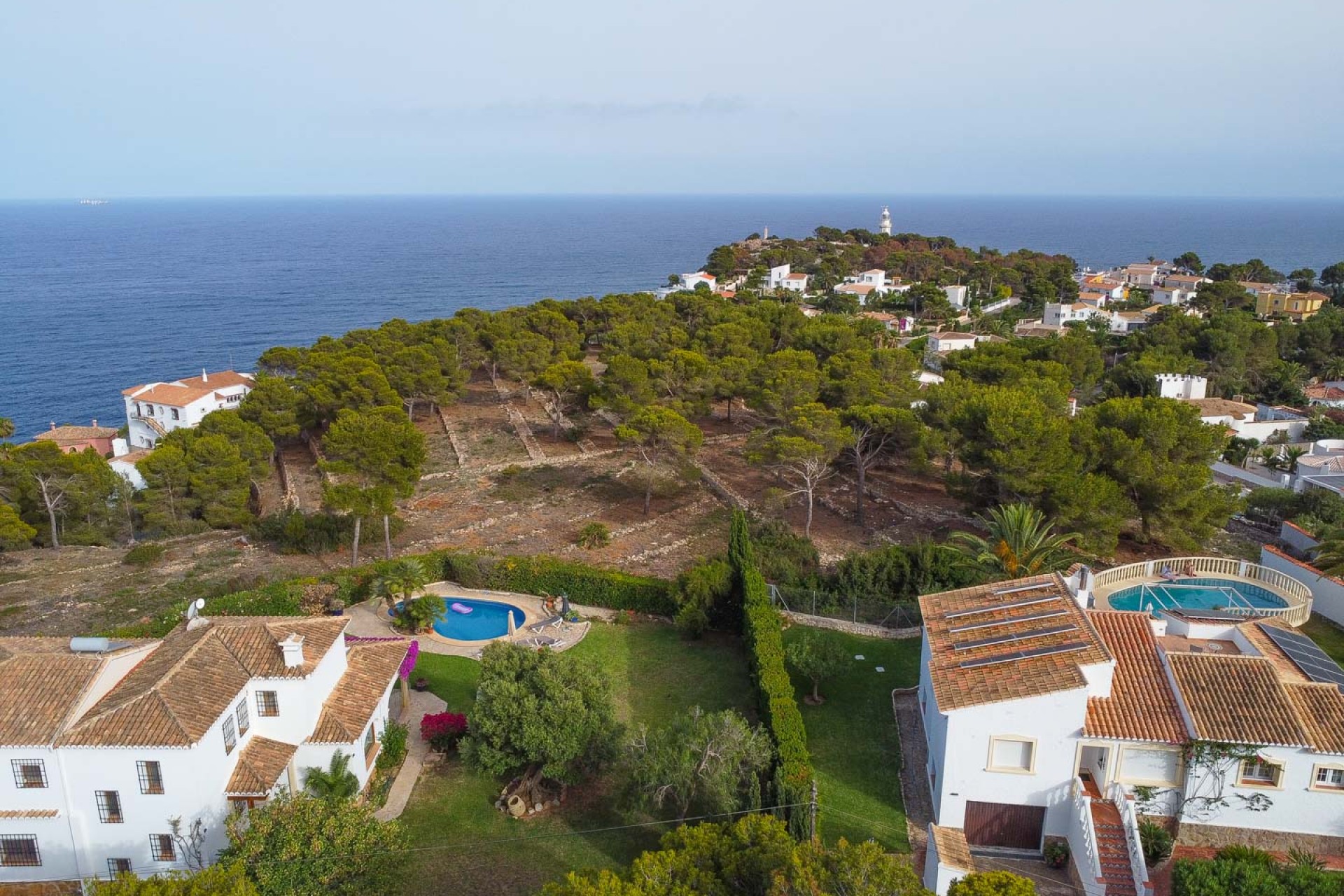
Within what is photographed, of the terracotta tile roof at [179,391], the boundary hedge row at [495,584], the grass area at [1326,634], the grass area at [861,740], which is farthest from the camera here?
the terracotta tile roof at [179,391]

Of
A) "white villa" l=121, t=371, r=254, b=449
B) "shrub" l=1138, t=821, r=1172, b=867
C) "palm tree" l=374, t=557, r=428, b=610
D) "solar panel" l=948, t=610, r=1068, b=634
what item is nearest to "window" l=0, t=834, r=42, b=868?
"palm tree" l=374, t=557, r=428, b=610

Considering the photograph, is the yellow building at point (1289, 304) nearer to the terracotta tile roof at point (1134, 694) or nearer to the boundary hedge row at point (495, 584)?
the terracotta tile roof at point (1134, 694)

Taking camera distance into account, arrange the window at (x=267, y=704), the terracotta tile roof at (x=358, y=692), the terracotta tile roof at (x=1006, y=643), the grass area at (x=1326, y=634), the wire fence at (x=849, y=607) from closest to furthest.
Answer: the terracotta tile roof at (x=1006, y=643)
the window at (x=267, y=704)
the terracotta tile roof at (x=358, y=692)
the grass area at (x=1326, y=634)
the wire fence at (x=849, y=607)

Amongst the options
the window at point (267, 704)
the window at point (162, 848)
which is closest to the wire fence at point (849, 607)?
the window at point (267, 704)

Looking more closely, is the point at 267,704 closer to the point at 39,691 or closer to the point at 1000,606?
the point at 39,691

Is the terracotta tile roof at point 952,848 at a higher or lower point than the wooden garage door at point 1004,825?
higher
